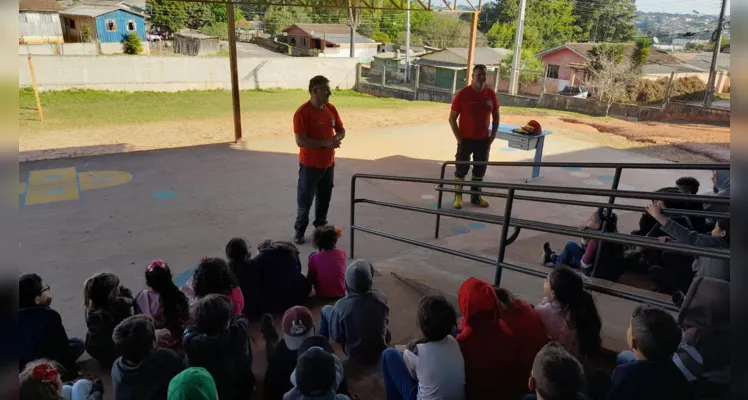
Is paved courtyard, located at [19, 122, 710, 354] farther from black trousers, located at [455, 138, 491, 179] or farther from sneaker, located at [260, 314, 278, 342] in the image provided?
sneaker, located at [260, 314, 278, 342]

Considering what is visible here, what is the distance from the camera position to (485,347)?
7.54ft

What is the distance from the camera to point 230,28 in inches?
396

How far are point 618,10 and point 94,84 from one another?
4496 cm

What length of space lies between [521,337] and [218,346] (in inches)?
59.1

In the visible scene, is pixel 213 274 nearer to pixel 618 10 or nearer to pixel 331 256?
pixel 331 256

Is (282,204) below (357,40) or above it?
below

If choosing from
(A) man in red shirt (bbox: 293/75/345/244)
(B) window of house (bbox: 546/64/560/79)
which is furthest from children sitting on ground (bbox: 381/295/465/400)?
(B) window of house (bbox: 546/64/560/79)

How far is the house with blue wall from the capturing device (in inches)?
1281

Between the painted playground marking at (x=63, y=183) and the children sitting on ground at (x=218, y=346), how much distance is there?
551cm

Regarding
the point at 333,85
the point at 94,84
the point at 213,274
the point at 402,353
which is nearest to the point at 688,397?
the point at 402,353

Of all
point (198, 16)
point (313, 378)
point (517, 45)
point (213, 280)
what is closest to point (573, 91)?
point (517, 45)

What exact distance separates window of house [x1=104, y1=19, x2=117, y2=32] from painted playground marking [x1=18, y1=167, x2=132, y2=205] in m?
29.5

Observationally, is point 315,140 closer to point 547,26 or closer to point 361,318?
point 361,318

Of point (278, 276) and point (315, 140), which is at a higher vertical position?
point (315, 140)
